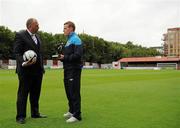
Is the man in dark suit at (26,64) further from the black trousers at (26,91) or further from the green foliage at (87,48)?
the green foliage at (87,48)

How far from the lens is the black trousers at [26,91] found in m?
7.44

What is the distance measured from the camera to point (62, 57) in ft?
24.7

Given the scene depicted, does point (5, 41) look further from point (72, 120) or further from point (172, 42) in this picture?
point (172, 42)

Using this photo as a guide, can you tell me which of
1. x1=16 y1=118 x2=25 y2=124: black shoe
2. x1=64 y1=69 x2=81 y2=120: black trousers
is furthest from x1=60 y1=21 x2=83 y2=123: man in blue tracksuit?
x1=16 y1=118 x2=25 y2=124: black shoe

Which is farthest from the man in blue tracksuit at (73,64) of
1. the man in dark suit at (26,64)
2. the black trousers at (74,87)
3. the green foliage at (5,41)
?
the green foliage at (5,41)

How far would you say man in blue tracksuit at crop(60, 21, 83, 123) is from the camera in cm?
752

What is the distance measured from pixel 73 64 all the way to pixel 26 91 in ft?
3.66

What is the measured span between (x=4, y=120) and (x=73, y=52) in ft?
6.42

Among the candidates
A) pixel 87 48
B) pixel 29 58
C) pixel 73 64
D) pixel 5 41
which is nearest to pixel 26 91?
pixel 29 58

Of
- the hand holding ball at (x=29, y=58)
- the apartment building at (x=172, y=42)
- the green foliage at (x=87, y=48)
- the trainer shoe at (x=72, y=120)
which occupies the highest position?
the apartment building at (x=172, y=42)

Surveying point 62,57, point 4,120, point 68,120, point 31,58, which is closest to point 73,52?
point 62,57

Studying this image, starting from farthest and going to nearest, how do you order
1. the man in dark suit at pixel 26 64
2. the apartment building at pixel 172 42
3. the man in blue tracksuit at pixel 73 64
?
the apartment building at pixel 172 42 → the man in blue tracksuit at pixel 73 64 → the man in dark suit at pixel 26 64

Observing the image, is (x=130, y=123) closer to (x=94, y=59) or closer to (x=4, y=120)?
(x=4, y=120)

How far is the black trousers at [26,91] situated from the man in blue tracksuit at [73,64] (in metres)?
0.67
